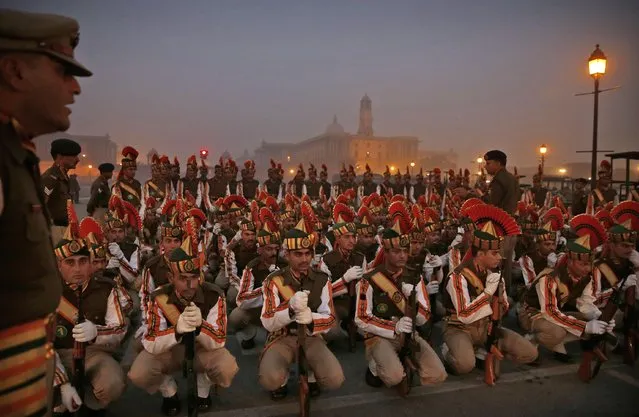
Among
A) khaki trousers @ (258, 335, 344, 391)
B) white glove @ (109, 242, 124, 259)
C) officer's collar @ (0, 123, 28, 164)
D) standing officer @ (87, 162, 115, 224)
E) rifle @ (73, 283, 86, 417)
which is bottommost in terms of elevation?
khaki trousers @ (258, 335, 344, 391)

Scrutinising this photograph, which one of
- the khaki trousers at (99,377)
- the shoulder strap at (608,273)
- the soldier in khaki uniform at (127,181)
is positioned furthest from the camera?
the soldier in khaki uniform at (127,181)

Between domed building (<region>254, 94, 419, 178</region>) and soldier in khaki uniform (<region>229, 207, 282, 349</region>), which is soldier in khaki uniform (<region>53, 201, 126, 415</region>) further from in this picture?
domed building (<region>254, 94, 419, 178</region>)

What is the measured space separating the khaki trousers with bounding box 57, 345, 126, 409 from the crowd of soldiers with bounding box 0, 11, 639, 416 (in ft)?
0.05

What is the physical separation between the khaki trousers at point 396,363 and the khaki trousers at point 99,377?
2.67m

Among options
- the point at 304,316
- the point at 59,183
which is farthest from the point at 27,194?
the point at 59,183

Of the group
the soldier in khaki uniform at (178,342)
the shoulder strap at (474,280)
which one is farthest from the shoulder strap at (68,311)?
the shoulder strap at (474,280)

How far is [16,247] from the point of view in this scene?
1.51 m

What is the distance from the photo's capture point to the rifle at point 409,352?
433 centimetres

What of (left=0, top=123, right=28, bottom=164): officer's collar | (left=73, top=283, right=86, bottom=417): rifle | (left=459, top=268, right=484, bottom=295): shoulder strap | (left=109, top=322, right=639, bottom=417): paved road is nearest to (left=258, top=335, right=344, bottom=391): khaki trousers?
(left=109, top=322, right=639, bottom=417): paved road

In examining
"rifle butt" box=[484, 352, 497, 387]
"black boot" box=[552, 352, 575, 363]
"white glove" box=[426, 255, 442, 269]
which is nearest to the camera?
"rifle butt" box=[484, 352, 497, 387]

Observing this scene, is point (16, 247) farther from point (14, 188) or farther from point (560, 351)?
point (560, 351)

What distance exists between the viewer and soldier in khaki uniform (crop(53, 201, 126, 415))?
355cm

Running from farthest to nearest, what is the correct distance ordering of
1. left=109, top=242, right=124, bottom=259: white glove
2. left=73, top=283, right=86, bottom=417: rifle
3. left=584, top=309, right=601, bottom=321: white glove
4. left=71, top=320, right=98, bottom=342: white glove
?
left=109, top=242, right=124, bottom=259: white glove
left=584, top=309, right=601, bottom=321: white glove
left=73, top=283, right=86, bottom=417: rifle
left=71, top=320, right=98, bottom=342: white glove

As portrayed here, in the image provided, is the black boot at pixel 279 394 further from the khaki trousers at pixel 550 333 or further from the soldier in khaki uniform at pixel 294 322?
the khaki trousers at pixel 550 333
